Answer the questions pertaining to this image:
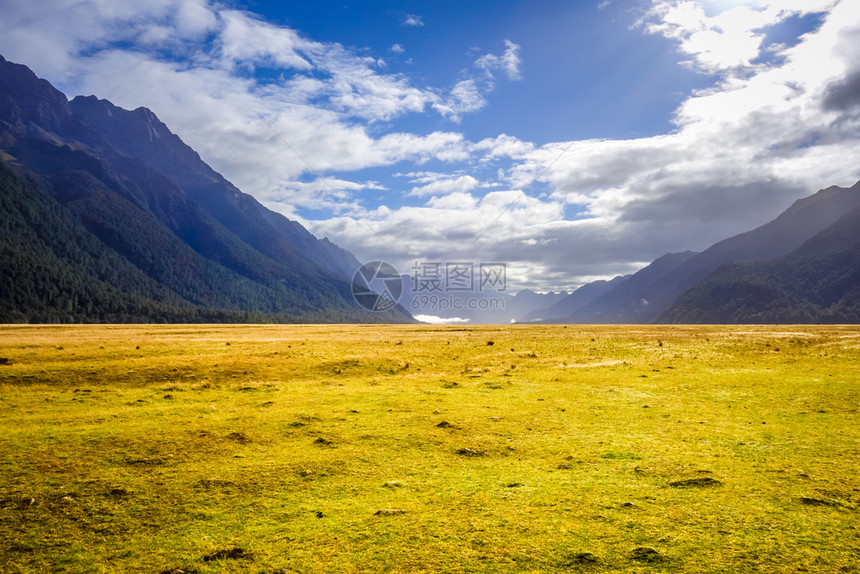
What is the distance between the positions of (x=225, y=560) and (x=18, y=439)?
539 inches

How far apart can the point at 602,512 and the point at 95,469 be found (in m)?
15.2

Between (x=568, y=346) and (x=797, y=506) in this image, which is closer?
(x=797, y=506)

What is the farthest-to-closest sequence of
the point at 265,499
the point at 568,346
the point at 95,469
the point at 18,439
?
the point at 568,346 < the point at 18,439 < the point at 95,469 < the point at 265,499

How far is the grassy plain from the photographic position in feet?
29.2

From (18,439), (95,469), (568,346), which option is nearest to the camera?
(95,469)

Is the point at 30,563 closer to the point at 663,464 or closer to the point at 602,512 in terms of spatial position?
the point at 602,512

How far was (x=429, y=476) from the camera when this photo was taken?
1343 centimetres

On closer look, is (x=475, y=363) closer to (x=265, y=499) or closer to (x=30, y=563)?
(x=265, y=499)

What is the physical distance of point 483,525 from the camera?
10.1 metres

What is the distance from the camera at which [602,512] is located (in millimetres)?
10578

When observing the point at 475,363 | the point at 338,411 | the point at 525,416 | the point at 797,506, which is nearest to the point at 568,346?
the point at 475,363

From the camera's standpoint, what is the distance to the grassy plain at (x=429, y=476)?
891 centimetres

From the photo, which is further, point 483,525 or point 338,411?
point 338,411

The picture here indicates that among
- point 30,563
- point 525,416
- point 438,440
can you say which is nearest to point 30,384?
point 30,563
